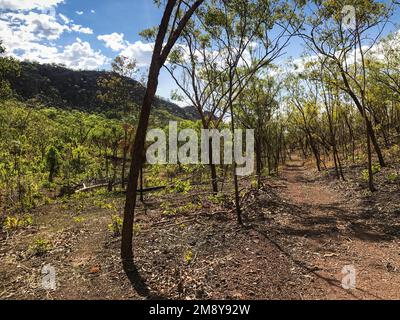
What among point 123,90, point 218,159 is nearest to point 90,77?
point 218,159

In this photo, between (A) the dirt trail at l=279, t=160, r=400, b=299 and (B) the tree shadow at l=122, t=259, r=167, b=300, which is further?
(A) the dirt trail at l=279, t=160, r=400, b=299

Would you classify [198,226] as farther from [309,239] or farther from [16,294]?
[16,294]

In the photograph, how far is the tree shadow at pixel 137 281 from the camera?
6090mm

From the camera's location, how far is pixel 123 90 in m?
18.9

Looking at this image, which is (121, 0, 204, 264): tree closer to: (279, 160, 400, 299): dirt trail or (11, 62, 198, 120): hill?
(279, 160, 400, 299): dirt trail

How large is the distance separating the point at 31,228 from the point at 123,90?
9.45 metres

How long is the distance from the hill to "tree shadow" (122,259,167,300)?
65654 mm

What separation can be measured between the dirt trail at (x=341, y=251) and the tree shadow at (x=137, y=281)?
8.73 ft

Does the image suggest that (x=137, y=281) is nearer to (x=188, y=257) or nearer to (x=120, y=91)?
(x=188, y=257)

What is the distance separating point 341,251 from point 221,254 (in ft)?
9.30

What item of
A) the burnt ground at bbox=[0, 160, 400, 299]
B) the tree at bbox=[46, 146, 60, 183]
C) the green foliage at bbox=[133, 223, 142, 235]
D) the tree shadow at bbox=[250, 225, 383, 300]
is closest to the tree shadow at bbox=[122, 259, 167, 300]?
the burnt ground at bbox=[0, 160, 400, 299]

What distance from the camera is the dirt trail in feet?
20.4

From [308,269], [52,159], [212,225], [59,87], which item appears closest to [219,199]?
[212,225]

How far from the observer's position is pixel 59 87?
3504 inches
